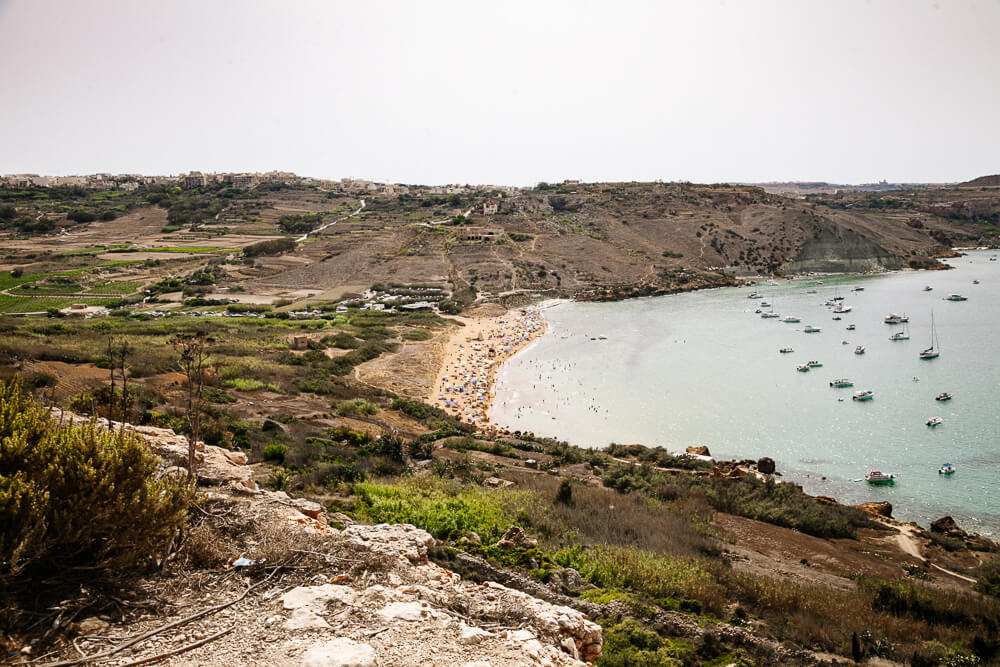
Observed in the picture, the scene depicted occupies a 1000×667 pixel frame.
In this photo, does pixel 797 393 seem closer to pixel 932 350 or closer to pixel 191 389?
pixel 932 350

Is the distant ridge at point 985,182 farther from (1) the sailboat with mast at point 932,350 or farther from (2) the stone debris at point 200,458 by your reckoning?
(2) the stone debris at point 200,458

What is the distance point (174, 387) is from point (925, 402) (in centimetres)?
3494

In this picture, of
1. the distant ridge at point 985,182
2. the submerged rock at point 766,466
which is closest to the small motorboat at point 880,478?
the submerged rock at point 766,466

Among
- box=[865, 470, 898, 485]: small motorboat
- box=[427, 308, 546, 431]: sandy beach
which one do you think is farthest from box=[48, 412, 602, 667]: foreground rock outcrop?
box=[427, 308, 546, 431]: sandy beach

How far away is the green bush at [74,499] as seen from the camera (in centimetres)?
514

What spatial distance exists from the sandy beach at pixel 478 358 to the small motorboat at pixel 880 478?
15569 mm

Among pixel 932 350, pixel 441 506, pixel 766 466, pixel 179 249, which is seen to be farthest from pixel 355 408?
pixel 179 249

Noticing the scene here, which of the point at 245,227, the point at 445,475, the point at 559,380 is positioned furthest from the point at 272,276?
the point at 445,475

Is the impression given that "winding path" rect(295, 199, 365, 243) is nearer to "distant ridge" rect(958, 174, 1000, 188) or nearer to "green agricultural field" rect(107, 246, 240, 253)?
"green agricultural field" rect(107, 246, 240, 253)

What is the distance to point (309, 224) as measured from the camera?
86438 millimetres

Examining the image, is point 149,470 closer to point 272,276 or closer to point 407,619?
point 407,619

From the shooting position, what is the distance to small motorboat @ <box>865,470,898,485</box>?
20.0 metres

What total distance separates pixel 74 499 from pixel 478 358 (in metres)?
32.7

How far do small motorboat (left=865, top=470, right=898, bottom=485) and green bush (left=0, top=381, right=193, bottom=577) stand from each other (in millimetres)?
22541
